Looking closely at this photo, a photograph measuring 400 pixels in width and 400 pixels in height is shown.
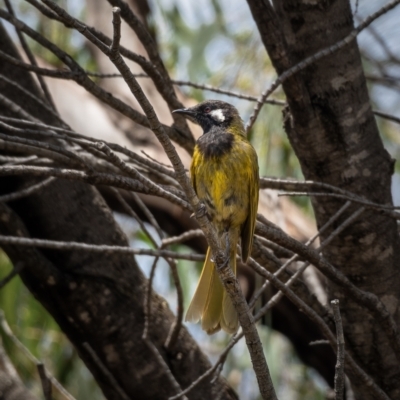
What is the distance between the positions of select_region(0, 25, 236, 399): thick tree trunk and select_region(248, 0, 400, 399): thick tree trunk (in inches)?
35.1

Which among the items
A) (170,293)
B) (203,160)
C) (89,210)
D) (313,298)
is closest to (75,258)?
(89,210)

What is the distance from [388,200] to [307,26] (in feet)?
3.09

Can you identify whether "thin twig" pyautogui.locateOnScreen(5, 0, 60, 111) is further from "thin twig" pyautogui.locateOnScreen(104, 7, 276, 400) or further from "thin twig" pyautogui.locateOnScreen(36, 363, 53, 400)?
"thin twig" pyautogui.locateOnScreen(104, 7, 276, 400)

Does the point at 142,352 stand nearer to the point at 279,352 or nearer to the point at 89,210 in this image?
the point at 89,210

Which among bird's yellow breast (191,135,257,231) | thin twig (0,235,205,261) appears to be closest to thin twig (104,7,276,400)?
thin twig (0,235,205,261)

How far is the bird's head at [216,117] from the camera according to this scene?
4.48 m

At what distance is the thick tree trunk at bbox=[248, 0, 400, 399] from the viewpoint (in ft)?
11.6

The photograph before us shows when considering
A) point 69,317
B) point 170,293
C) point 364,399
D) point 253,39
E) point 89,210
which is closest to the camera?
point 364,399

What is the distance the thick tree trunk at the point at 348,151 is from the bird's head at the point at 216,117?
3.00 feet

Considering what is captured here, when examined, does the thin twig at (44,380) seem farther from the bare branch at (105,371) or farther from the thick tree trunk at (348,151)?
the thick tree trunk at (348,151)

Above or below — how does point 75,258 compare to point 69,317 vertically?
above

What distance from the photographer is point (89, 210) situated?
159 inches

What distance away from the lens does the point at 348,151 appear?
3.55 meters

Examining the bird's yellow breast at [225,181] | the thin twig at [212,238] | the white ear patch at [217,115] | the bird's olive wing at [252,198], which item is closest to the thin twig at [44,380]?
the thin twig at [212,238]
